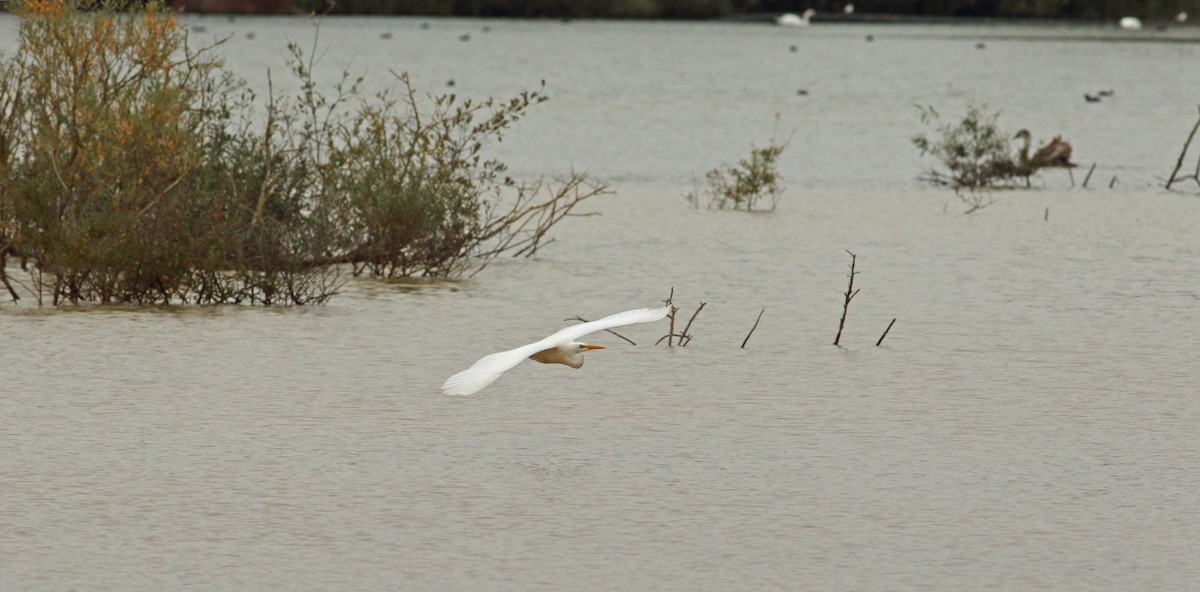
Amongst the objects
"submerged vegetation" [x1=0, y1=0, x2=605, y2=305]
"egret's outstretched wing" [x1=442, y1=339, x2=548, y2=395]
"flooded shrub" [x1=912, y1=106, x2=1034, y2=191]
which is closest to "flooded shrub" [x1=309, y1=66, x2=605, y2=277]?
"submerged vegetation" [x1=0, y1=0, x2=605, y2=305]

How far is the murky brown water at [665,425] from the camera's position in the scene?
16.5 feet

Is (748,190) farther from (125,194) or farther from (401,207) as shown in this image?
(125,194)

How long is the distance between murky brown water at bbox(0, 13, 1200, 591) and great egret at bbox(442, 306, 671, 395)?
0.27 meters

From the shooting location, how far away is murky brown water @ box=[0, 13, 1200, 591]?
5.04 m

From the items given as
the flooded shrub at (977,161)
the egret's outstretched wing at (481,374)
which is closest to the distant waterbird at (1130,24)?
the flooded shrub at (977,161)

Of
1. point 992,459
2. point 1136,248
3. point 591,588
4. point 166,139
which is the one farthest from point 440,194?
point 591,588

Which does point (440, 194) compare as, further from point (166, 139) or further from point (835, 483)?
point (835, 483)

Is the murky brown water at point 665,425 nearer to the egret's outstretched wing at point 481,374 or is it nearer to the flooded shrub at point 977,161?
the egret's outstretched wing at point 481,374

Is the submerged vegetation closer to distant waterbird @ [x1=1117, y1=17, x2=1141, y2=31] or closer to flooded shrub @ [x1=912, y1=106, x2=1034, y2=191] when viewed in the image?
flooded shrub @ [x1=912, y1=106, x2=1034, y2=191]

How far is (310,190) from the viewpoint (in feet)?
40.5

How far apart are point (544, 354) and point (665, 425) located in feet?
1.73

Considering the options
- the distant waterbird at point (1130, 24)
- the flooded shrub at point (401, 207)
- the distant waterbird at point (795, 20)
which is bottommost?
the distant waterbird at point (795, 20)

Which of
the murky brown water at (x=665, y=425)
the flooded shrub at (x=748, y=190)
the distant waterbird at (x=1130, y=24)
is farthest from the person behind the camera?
the distant waterbird at (x=1130, y=24)

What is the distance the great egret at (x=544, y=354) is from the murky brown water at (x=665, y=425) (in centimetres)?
27
